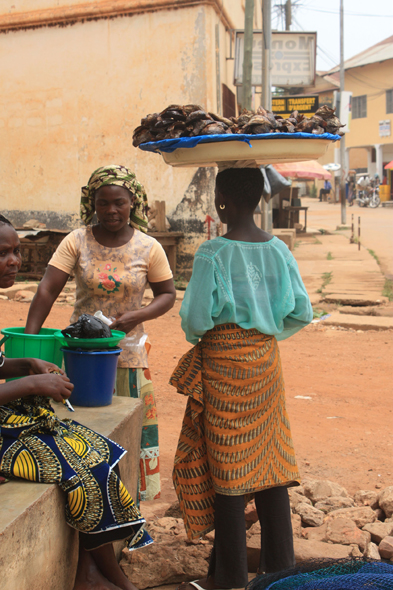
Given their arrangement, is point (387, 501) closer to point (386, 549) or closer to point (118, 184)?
point (386, 549)

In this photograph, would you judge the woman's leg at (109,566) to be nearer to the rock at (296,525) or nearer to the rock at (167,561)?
the rock at (167,561)

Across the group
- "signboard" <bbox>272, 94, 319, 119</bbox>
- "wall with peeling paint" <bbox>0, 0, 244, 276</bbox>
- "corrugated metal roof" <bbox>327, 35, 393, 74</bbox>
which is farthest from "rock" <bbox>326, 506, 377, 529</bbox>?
"corrugated metal roof" <bbox>327, 35, 393, 74</bbox>

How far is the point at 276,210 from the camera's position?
19938 millimetres

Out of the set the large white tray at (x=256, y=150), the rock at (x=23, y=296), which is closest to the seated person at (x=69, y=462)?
the large white tray at (x=256, y=150)

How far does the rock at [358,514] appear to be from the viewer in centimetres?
305

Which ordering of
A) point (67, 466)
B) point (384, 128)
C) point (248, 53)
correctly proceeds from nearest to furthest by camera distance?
point (67, 466) → point (248, 53) → point (384, 128)

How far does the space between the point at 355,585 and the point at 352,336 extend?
606 cm

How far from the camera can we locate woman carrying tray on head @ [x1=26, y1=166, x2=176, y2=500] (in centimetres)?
269

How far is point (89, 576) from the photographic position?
2100 millimetres

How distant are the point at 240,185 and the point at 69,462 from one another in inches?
50.2

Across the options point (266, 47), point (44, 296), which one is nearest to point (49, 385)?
point (44, 296)

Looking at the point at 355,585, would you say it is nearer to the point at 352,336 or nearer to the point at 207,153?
the point at 207,153

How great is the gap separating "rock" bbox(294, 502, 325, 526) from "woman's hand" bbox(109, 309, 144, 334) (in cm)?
143

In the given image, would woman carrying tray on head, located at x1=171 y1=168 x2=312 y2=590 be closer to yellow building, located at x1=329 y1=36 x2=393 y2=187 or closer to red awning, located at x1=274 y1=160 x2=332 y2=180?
red awning, located at x1=274 y1=160 x2=332 y2=180
